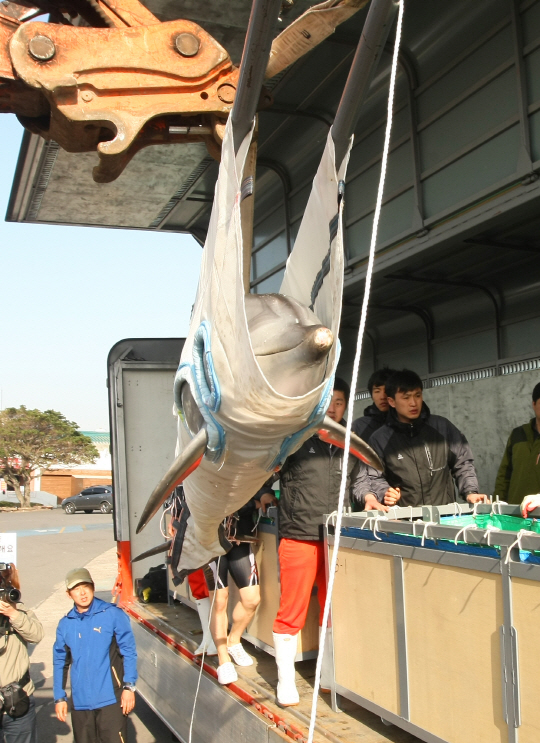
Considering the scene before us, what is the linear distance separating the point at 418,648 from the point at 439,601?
265mm

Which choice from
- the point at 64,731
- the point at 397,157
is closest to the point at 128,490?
the point at 64,731

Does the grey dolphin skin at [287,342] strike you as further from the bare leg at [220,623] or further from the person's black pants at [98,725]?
the person's black pants at [98,725]

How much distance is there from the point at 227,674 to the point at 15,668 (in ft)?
5.31

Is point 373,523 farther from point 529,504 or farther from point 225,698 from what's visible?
point 225,698

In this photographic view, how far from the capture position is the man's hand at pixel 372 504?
3.94 metres

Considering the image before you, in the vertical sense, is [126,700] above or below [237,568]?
below

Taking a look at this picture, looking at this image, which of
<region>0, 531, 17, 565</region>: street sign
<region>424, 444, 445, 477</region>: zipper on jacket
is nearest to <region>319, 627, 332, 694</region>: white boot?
<region>424, 444, 445, 477</region>: zipper on jacket

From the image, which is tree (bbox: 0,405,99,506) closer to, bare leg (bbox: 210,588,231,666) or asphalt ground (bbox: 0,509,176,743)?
asphalt ground (bbox: 0,509,176,743)

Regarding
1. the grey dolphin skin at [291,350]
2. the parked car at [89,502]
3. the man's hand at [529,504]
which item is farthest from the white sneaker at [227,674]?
the parked car at [89,502]

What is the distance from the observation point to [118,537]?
6.80 metres

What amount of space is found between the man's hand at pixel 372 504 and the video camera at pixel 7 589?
262 centimetres

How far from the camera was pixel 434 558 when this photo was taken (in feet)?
9.75

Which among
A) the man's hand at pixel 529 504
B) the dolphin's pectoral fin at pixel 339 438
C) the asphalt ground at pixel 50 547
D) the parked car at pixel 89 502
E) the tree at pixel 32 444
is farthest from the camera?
the tree at pixel 32 444

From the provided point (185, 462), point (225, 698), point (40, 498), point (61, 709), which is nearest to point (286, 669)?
point (225, 698)
